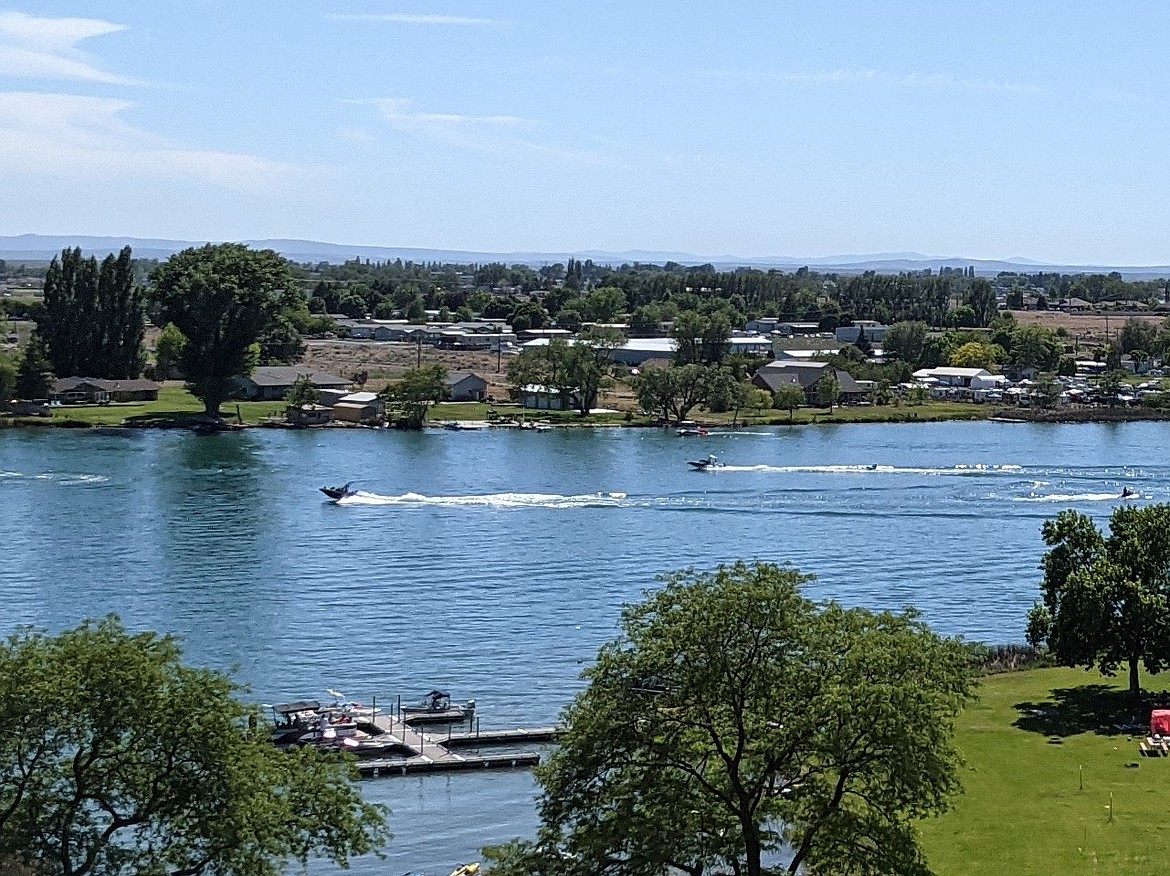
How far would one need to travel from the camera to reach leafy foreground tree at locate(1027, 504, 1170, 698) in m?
24.8

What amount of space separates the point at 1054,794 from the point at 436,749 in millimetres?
9346

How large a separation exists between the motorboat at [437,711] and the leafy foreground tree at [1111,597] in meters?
9.41

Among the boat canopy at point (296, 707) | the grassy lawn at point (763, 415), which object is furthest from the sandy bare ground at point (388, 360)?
the boat canopy at point (296, 707)

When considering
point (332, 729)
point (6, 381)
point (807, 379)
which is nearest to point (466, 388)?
point (807, 379)

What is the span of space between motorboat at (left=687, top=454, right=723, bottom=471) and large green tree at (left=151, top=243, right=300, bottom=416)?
2165 centimetres

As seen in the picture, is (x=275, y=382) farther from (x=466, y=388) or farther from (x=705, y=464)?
(x=705, y=464)

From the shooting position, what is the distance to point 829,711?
48.6 ft

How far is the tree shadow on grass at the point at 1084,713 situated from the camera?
23.8 meters

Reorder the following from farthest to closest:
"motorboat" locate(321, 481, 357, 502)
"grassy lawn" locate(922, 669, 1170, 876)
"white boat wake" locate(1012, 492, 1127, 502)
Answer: "white boat wake" locate(1012, 492, 1127, 502) → "motorboat" locate(321, 481, 357, 502) → "grassy lawn" locate(922, 669, 1170, 876)

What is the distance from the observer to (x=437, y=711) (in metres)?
26.4

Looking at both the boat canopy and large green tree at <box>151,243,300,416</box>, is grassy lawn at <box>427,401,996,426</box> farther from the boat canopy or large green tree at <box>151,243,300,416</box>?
the boat canopy

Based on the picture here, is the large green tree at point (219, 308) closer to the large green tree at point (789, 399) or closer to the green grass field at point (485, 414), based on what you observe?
the green grass field at point (485, 414)

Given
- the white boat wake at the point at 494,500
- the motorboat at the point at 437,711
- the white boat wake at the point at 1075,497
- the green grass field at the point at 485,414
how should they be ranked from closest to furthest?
the motorboat at the point at 437,711 < the white boat wake at the point at 494,500 < the white boat wake at the point at 1075,497 < the green grass field at the point at 485,414

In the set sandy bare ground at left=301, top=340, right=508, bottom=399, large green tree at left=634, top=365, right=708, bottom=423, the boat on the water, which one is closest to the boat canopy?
the boat on the water
